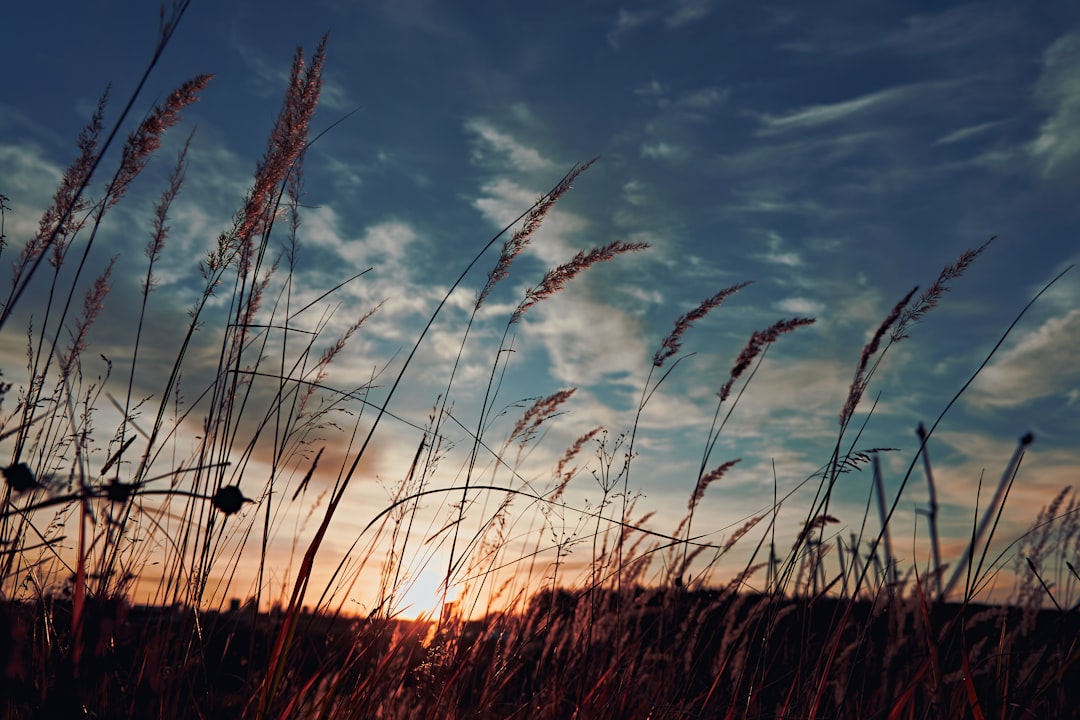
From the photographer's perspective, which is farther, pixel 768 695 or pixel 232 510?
pixel 768 695

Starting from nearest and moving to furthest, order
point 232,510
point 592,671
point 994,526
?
point 232,510
point 994,526
point 592,671

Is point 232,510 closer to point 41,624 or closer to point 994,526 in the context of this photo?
point 994,526

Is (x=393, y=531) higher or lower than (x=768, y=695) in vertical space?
higher

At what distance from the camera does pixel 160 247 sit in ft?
10.1

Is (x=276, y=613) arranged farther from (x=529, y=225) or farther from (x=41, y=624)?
(x=529, y=225)

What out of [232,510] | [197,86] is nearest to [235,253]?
[197,86]

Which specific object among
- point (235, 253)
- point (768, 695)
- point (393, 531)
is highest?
point (235, 253)

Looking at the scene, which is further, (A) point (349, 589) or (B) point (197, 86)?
(A) point (349, 589)

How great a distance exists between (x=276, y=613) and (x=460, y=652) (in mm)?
1132

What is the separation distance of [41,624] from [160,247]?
146cm

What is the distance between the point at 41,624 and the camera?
264 centimetres

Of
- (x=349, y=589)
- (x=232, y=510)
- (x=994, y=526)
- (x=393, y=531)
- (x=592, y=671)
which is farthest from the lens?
(x=592, y=671)

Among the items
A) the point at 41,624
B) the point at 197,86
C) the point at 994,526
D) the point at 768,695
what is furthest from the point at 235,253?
the point at 768,695

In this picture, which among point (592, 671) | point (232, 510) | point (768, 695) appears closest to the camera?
point (232, 510)
